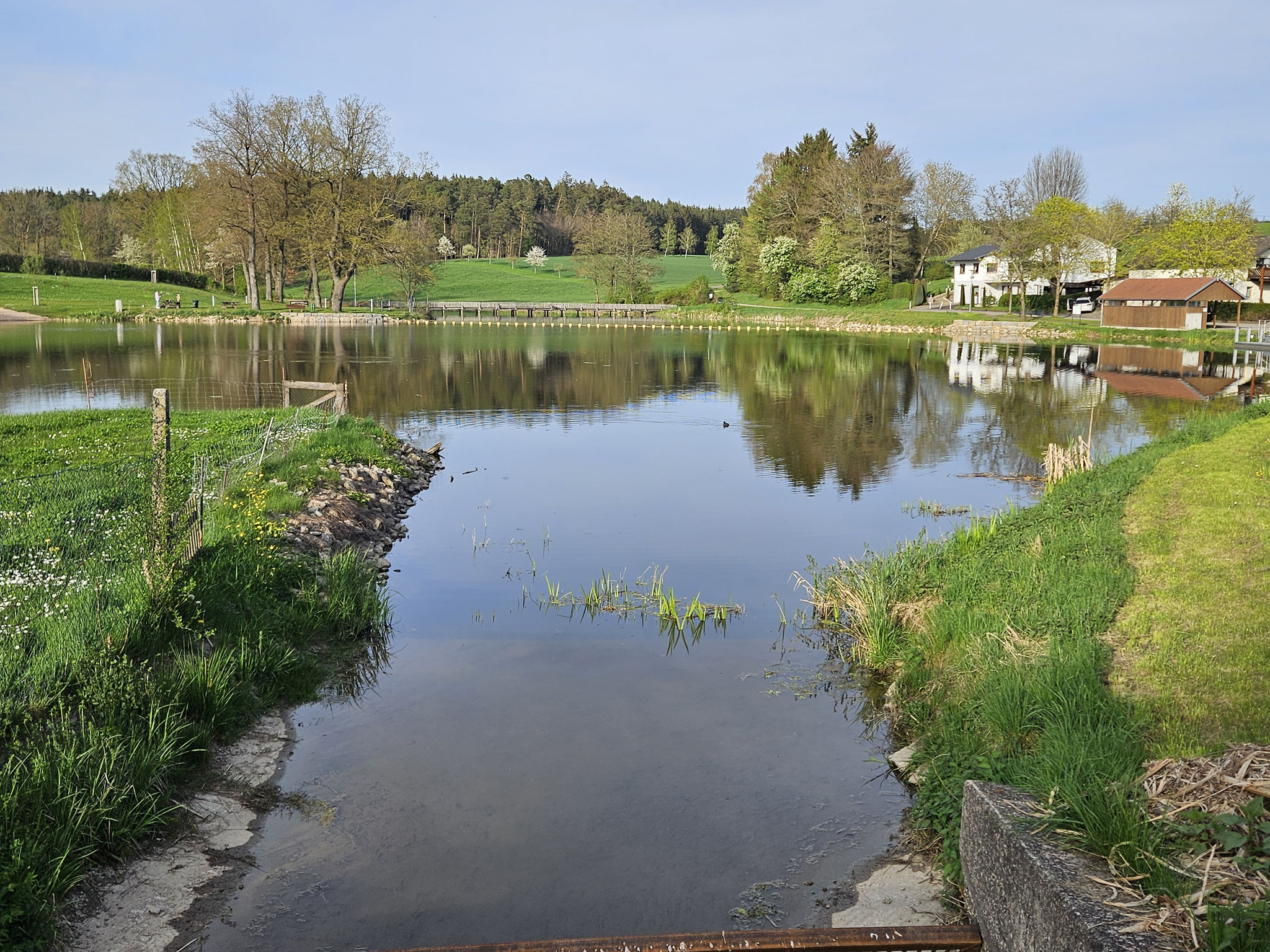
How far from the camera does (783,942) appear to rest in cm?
540

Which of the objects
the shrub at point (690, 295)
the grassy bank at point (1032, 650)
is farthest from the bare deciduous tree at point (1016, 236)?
the grassy bank at point (1032, 650)

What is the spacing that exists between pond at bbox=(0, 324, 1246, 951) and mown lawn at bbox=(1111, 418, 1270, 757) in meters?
2.34

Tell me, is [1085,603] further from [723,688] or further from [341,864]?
[341,864]

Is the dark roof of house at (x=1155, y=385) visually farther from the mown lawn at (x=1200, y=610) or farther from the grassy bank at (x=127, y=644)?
the grassy bank at (x=127, y=644)

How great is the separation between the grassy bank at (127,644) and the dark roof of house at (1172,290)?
62437mm

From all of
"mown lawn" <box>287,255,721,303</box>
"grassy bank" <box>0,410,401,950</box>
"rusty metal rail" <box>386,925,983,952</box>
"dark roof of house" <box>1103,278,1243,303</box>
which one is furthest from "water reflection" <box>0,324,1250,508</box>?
"mown lawn" <box>287,255,721,303</box>

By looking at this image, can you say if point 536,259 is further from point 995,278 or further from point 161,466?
point 161,466

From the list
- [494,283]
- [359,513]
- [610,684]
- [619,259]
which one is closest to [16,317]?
[494,283]

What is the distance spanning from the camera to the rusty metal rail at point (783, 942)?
528 cm

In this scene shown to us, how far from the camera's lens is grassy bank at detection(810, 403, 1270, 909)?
591cm

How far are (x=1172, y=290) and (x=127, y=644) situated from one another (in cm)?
6848

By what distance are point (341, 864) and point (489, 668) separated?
401cm

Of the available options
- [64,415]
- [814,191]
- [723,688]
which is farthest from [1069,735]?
[814,191]

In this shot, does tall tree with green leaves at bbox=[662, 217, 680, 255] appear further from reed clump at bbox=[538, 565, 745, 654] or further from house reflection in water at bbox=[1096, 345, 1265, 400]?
reed clump at bbox=[538, 565, 745, 654]
